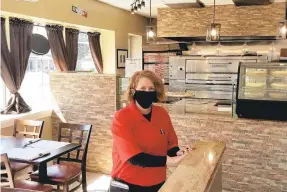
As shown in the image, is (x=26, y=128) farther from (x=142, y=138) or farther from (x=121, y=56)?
(x=121, y=56)

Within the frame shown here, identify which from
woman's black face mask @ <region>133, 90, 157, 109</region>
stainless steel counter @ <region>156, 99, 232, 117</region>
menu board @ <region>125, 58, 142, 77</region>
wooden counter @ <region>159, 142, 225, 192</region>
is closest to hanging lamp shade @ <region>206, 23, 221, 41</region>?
stainless steel counter @ <region>156, 99, 232, 117</region>

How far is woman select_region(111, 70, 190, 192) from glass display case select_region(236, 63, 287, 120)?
68.9 inches

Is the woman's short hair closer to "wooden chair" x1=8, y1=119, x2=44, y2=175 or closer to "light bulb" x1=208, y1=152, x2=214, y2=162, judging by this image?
"light bulb" x1=208, y1=152, x2=214, y2=162

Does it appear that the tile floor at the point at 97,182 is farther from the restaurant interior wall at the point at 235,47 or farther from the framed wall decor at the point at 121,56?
the restaurant interior wall at the point at 235,47

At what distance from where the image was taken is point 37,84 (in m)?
5.17

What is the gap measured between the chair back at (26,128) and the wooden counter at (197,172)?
2288 millimetres

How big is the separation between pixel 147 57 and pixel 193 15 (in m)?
1.36

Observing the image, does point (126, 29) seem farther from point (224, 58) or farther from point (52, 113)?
point (52, 113)

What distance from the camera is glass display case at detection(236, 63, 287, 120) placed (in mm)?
3414

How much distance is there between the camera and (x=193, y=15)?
6.77 m

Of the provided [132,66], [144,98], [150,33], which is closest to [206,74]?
[132,66]

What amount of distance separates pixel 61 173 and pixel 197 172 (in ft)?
6.76

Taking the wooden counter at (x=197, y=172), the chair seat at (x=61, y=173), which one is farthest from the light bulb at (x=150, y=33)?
the wooden counter at (x=197, y=172)

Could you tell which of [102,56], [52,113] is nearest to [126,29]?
[102,56]
